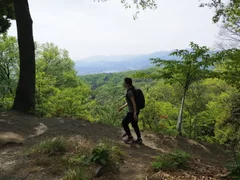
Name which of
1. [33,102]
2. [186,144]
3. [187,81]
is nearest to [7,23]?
[33,102]

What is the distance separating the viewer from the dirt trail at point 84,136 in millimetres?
5012

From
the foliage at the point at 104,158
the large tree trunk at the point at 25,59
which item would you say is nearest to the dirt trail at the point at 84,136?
the foliage at the point at 104,158

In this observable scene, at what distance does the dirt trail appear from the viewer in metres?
5.01

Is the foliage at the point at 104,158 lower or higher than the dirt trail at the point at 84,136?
higher

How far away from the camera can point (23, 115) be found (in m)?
10.2

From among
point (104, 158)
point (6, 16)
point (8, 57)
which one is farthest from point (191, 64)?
point (8, 57)

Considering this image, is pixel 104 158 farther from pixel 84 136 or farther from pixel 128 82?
pixel 84 136

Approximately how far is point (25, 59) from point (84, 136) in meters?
4.91

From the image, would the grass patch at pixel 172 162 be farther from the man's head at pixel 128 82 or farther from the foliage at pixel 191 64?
the foliage at pixel 191 64

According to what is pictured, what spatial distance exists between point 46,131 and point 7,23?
363 inches

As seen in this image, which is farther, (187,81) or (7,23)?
(7,23)

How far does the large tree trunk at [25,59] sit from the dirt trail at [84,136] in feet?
2.51

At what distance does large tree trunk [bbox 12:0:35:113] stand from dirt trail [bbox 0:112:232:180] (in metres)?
0.77

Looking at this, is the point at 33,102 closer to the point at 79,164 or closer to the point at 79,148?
the point at 79,148
